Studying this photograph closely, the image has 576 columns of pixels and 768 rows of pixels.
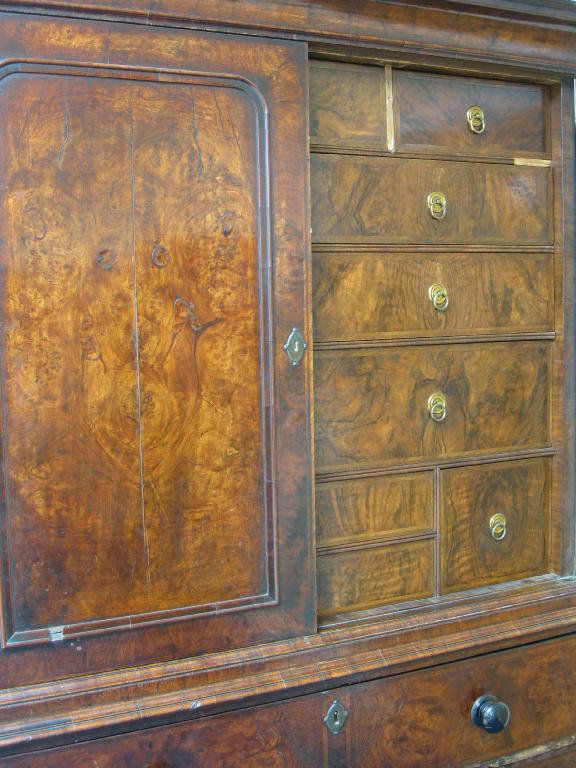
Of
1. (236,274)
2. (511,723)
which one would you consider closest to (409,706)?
(511,723)

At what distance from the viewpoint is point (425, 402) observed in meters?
1.56

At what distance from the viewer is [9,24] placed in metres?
1.16

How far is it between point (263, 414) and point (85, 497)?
35cm

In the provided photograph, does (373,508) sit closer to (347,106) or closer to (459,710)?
(459,710)

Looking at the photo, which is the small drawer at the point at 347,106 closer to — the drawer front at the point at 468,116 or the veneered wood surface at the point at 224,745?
the drawer front at the point at 468,116

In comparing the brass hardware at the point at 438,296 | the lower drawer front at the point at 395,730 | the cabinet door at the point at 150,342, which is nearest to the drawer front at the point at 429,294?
the brass hardware at the point at 438,296

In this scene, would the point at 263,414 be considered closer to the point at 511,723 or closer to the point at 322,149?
the point at 322,149

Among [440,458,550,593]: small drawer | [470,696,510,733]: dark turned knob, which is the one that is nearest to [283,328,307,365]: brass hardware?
[440,458,550,593]: small drawer

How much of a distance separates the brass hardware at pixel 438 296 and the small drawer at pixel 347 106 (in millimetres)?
310

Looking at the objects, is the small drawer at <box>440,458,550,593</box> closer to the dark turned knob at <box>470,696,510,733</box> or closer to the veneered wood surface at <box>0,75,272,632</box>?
the dark turned knob at <box>470,696,510,733</box>

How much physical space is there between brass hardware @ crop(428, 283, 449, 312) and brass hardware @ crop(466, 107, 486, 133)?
353 millimetres

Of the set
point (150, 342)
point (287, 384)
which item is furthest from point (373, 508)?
point (150, 342)

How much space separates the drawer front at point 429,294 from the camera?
147 centimetres

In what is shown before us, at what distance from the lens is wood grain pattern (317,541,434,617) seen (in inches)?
58.8
